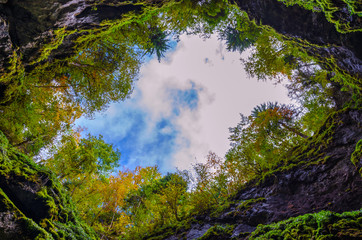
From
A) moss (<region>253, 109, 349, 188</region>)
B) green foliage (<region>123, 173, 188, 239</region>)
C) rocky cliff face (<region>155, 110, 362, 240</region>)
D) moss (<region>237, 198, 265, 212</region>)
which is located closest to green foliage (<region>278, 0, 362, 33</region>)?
rocky cliff face (<region>155, 110, 362, 240</region>)

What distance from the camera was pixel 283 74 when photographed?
10695mm

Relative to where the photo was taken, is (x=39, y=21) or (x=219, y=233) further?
(x=219, y=233)

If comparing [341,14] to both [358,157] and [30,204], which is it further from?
[30,204]

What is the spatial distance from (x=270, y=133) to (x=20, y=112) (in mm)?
11158

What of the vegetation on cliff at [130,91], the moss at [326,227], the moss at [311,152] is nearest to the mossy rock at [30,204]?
the vegetation on cliff at [130,91]

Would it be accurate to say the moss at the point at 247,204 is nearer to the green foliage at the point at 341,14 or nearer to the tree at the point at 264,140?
the tree at the point at 264,140

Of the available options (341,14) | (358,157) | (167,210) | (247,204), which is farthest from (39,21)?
(167,210)

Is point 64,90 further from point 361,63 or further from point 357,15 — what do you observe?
point 361,63

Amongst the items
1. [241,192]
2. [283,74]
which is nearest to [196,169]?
[241,192]

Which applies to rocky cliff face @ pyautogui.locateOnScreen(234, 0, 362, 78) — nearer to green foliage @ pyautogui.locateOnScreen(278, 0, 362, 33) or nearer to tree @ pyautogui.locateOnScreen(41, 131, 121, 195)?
green foliage @ pyautogui.locateOnScreen(278, 0, 362, 33)

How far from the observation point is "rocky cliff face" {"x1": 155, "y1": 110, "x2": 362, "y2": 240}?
4950 millimetres

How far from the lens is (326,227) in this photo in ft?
9.21

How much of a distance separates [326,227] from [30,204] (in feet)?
19.0

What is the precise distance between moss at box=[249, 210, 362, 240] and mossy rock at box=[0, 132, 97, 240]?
4628 mm
